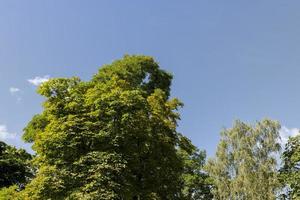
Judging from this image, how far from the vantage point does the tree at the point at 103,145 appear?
2409cm

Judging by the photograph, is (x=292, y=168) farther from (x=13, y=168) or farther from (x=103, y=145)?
(x=13, y=168)

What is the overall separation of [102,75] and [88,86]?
383cm

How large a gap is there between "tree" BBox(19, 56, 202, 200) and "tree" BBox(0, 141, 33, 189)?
62.7ft

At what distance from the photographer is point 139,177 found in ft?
92.7

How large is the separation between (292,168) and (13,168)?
99.5ft

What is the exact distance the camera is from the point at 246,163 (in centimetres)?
4606

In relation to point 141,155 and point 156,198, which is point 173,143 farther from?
point 156,198

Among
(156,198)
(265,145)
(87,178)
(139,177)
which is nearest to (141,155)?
(139,177)

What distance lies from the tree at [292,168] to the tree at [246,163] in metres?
2.44

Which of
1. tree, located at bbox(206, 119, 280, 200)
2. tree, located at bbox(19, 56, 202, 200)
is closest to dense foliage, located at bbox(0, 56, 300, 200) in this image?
tree, located at bbox(19, 56, 202, 200)

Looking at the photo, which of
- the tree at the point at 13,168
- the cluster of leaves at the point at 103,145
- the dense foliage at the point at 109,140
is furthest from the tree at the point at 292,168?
the tree at the point at 13,168

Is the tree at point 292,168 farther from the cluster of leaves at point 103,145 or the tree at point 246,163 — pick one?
the cluster of leaves at point 103,145

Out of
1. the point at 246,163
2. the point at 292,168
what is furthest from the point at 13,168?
the point at 292,168

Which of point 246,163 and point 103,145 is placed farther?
point 246,163
